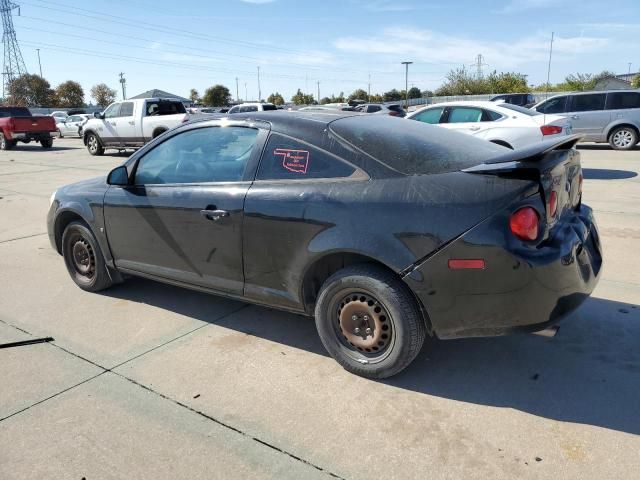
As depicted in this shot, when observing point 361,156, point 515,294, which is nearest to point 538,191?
point 515,294

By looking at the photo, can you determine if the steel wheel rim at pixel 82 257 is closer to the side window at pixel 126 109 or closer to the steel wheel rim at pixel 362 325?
the steel wheel rim at pixel 362 325

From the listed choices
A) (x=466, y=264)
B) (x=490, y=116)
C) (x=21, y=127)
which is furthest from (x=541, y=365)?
(x=21, y=127)

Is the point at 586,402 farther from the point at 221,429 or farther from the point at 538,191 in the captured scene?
the point at 221,429

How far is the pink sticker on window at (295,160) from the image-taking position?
3207 mm

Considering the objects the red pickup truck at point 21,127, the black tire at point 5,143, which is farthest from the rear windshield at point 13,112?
the black tire at point 5,143

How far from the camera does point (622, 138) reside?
14.2 m

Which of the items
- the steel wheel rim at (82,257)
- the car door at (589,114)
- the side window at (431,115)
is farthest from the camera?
the car door at (589,114)

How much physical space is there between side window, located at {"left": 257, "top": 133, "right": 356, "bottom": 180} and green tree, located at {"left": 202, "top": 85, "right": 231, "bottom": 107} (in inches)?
3158

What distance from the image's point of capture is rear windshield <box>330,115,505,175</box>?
2.95 meters

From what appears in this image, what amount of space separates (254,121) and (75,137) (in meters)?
29.5

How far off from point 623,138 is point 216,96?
242 ft

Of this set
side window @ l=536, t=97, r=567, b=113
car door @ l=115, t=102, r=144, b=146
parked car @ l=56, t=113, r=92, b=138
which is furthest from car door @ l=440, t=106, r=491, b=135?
parked car @ l=56, t=113, r=92, b=138

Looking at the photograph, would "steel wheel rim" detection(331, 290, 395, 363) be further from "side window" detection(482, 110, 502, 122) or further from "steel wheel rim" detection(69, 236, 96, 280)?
"side window" detection(482, 110, 502, 122)

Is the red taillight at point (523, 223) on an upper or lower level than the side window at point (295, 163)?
lower
